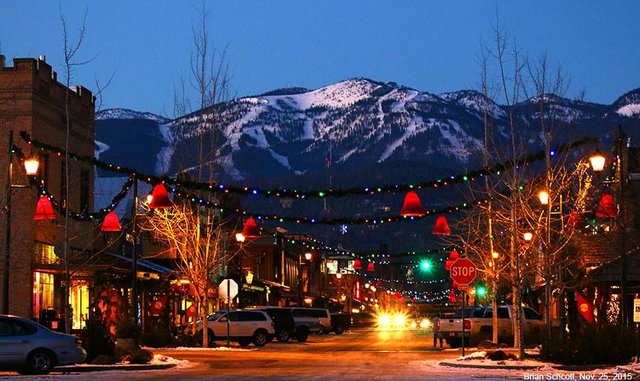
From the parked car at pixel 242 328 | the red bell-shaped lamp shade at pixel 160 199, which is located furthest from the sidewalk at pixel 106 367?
the parked car at pixel 242 328

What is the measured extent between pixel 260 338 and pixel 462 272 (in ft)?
59.1

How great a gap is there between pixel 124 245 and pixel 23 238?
16.5m

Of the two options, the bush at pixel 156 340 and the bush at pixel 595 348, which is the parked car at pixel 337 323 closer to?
the bush at pixel 156 340

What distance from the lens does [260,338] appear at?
50.7 m

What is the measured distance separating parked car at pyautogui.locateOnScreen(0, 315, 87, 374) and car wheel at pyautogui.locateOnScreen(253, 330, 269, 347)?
2365 centimetres

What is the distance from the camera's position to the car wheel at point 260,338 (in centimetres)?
5059

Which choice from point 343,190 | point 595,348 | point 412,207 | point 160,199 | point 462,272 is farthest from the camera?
point 343,190

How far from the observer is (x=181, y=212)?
49344 mm

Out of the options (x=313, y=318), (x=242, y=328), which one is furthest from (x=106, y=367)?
(x=313, y=318)

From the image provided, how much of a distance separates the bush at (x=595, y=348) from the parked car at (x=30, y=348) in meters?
13.2

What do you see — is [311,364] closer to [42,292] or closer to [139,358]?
[139,358]

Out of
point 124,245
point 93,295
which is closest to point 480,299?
point 124,245

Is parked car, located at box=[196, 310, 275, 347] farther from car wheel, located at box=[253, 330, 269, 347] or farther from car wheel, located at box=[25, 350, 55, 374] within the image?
car wheel, located at box=[25, 350, 55, 374]

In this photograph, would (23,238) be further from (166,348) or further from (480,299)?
(480,299)
